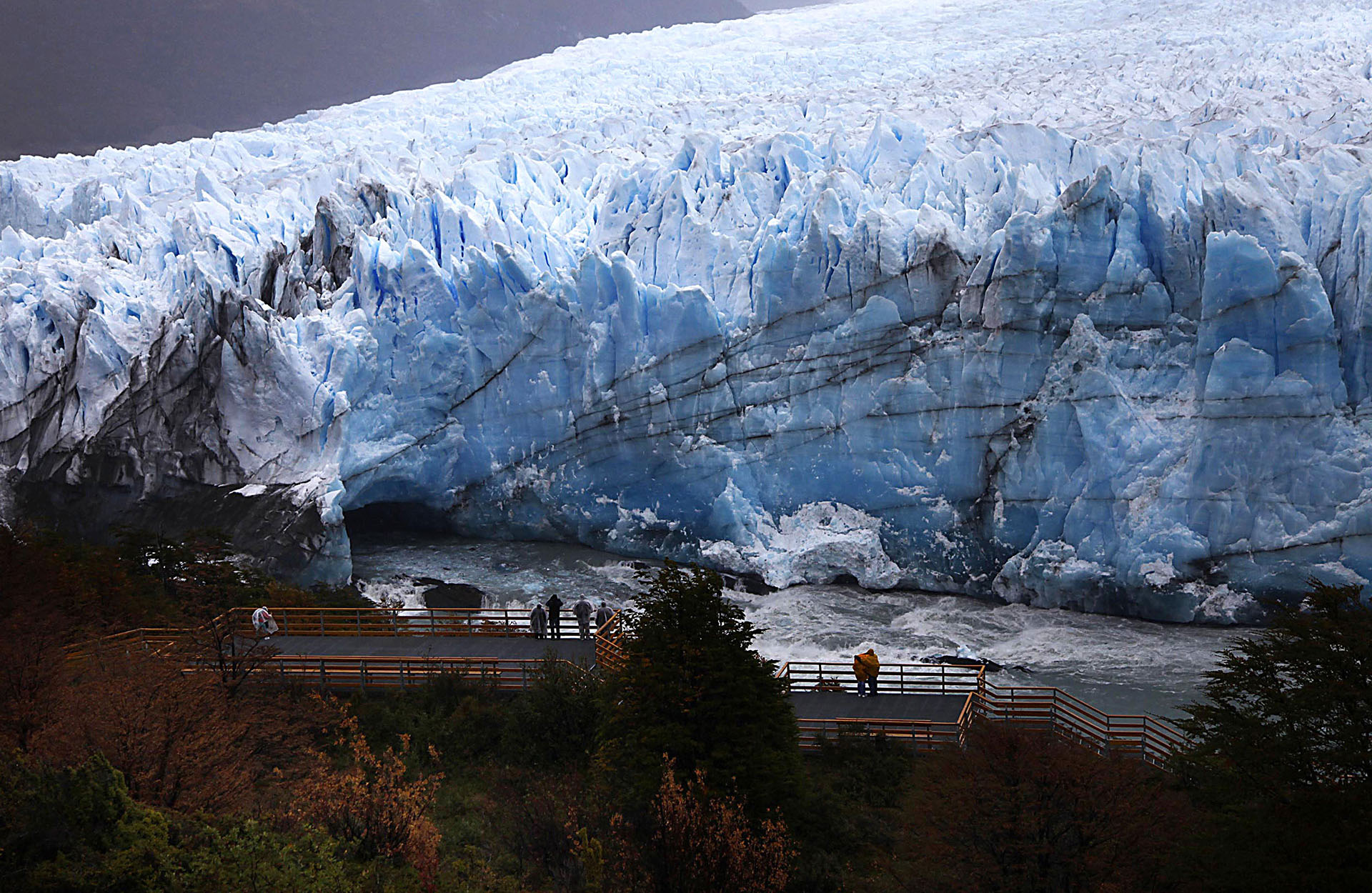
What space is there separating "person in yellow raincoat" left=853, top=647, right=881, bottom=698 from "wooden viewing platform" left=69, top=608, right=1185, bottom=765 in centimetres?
12

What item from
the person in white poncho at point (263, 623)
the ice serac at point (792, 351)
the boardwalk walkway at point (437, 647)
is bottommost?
the boardwalk walkway at point (437, 647)

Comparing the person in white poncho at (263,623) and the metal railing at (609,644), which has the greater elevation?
the person in white poncho at (263,623)

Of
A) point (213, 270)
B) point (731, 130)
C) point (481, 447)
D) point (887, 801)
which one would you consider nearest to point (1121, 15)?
point (731, 130)

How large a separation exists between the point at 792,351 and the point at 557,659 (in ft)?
28.9

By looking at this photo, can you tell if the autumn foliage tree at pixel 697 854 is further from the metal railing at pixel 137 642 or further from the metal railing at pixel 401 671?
the metal railing at pixel 137 642

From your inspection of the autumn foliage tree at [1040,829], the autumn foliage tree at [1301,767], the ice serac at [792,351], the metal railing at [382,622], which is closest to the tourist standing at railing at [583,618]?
the metal railing at [382,622]

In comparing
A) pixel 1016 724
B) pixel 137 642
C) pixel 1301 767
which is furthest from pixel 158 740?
pixel 1016 724

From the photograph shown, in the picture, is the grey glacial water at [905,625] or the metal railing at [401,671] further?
the grey glacial water at [905,625]

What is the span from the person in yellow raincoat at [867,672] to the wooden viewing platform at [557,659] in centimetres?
12

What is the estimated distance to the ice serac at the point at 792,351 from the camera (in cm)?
1617

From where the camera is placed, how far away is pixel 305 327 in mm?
19000

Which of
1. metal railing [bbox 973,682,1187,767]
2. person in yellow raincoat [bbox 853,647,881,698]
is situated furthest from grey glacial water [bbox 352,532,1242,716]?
person in yellow raincoat [bbox 853,647,881,698]

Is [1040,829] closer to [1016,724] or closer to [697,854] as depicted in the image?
[697,854]

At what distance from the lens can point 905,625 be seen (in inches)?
648
